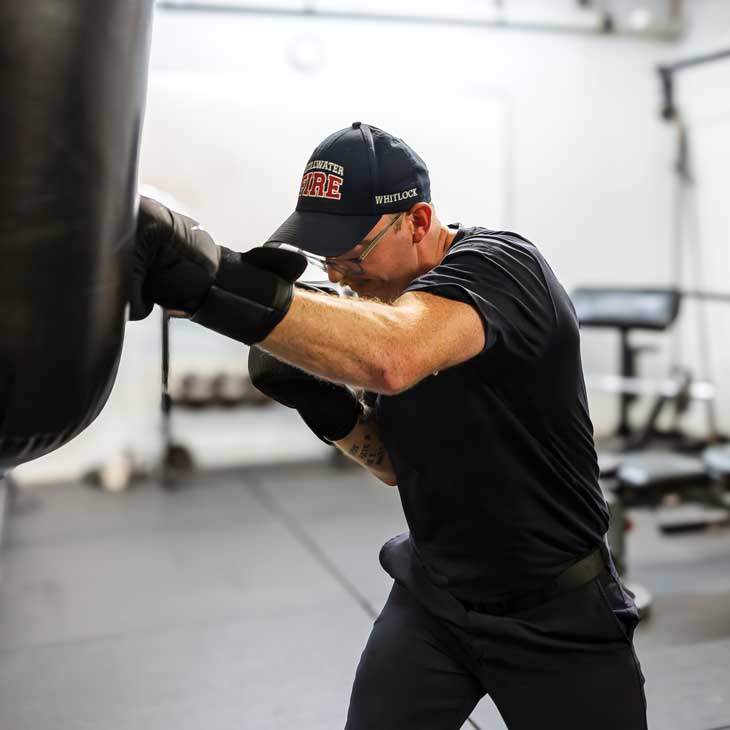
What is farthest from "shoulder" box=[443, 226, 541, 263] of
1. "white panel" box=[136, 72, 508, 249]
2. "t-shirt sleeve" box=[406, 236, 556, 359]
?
"white panel" box=[136, 72, 508, 249]

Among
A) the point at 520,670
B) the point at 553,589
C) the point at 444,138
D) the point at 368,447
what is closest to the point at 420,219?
the point at 368,447

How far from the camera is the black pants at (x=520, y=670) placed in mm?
1563

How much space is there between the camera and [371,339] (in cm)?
123

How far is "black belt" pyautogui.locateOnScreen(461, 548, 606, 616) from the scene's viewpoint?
1.61m

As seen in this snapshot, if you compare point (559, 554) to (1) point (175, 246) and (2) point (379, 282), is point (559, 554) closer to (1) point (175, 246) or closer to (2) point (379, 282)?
(2) point (379, 282)

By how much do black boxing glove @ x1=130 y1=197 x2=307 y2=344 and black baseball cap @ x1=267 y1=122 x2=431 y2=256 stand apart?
1.25ft

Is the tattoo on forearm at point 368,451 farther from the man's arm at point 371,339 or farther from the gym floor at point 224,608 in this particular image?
the gym floor at point 224,608

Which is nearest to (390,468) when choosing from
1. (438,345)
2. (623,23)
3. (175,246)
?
(438,345)

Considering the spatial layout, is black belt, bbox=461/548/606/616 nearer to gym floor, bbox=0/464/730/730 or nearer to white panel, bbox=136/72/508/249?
gym floor, bbox=0/464/730/730

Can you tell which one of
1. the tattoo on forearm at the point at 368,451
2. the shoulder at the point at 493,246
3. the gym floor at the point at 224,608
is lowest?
the gym floor at the point at 224,608

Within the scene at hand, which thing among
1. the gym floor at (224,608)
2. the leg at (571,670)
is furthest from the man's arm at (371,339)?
the gym floor at (224,608)

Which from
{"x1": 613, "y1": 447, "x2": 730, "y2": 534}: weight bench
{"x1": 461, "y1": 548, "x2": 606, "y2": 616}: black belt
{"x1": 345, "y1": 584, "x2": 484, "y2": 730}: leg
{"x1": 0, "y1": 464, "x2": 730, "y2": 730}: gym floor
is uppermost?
{"x1": 461, "y1": 548, "x2": 606, "y2": 616}: black belt

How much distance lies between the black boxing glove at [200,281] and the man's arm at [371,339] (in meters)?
0.03

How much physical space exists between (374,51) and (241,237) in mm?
1652
